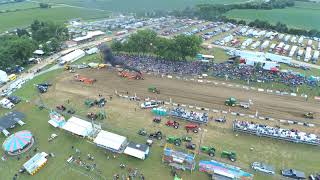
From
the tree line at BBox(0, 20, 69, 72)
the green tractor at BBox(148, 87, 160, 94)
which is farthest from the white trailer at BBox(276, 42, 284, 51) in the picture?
the tree line at BBox(0, 20, 69, 72)

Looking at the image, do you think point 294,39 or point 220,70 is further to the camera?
point 294,39

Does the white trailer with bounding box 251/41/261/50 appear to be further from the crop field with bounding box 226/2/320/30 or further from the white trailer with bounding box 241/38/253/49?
the crop field with bounding box 226/2/320/30

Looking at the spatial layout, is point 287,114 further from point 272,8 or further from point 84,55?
point 272,8

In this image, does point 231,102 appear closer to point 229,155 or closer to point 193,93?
point 193,93

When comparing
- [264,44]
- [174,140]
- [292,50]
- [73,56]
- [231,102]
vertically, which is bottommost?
[174,140]

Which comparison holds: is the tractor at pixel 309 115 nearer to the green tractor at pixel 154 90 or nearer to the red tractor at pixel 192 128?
the red tractor at pixel 192 128

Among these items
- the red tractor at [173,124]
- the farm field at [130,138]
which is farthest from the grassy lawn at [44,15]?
the red tractor at [173,124]

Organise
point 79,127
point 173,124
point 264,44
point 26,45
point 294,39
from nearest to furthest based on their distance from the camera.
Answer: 1. point 79,127
2. point 173,124
3. point 26,45
4. point 264,44
5. point 294,39

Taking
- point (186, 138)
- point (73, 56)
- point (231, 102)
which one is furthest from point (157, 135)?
point (73, 56)
